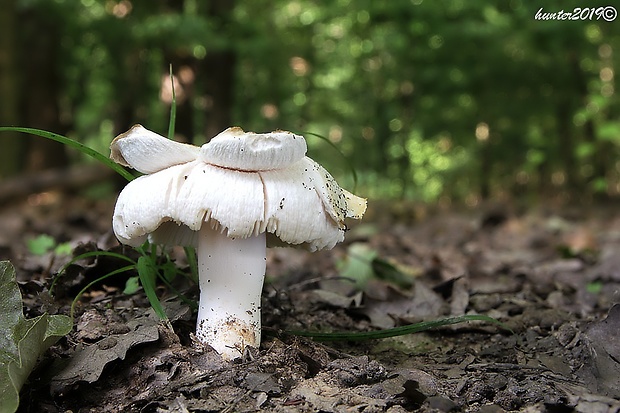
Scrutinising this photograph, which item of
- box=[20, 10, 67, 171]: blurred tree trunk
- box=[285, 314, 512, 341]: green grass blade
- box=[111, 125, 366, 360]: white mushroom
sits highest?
box=[20, 10, 67, 171]: blurred tree trunk

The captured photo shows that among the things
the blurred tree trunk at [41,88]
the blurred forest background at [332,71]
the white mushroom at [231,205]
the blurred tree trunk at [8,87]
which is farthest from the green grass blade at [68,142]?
the blurred tree trunk at [41,88]

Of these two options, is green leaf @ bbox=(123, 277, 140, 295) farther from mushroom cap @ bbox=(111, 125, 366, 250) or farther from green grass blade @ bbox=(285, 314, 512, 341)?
green grass blade @ bbox=(285, 314, 512, 341)

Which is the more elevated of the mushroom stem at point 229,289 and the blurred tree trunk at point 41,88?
the blurred tree trunk at point 41,88

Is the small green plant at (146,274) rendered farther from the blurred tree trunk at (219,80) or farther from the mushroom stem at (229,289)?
the blurred tree trunk at (219,80)

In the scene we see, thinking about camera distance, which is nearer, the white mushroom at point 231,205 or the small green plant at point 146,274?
the white mushroom at point 231,205

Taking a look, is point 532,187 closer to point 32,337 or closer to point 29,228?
point 29,228

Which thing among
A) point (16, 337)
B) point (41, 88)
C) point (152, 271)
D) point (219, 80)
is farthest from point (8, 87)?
point (16, 337)

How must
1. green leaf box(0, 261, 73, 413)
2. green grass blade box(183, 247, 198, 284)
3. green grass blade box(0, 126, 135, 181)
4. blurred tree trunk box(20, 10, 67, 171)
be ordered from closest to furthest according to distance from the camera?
green leaf box(0, 261, 73, 413) < green grass blade box(0, 126, 135, 181) < green grass blade box(183, 247, 198, 284) < blurred tree trunk box(20, 10, 67, 171)

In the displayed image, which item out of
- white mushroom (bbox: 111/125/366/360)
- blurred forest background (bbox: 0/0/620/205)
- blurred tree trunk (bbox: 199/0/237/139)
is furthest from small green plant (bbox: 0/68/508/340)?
blurred tree trunk (bbox: 199/0/237/139)
